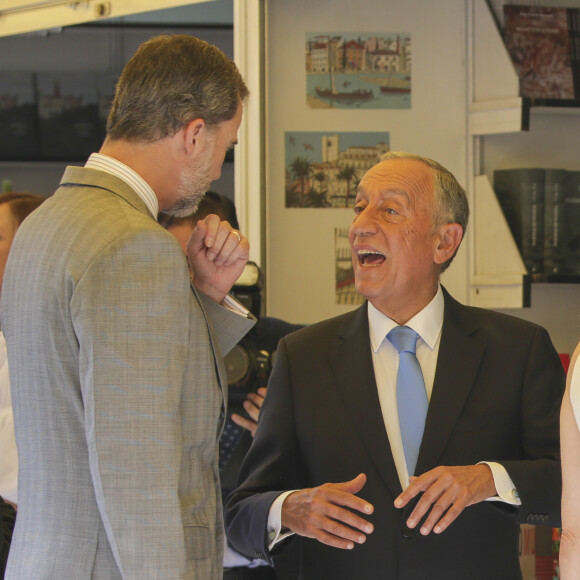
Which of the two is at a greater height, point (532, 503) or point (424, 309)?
point (424, 309)

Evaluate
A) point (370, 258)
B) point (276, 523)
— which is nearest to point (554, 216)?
point (370, 258)

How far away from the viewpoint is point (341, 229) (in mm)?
3027

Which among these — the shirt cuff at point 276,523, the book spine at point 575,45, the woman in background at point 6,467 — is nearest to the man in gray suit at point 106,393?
the shirt cuff at point 276,523

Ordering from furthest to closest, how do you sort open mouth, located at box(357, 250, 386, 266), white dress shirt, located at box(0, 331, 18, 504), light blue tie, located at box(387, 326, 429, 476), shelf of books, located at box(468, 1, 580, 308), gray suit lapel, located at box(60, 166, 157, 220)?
shelf of books, located at box(468, 1, 580, 308) < white dress shirt, located at box(0, 331, 18, 504) < open mouth, located at box(357, 250, 386, 266) < light blue tie, located at box(387, 326, 429, 476) < gray suit lapel, located at box(60, 166, 157, 220)

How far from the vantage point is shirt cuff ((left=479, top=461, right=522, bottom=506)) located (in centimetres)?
157

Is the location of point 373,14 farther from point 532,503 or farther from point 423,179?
point 532,503

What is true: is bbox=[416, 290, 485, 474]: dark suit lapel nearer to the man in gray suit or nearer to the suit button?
the suit button

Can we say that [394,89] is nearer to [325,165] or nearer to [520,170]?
[325,165]

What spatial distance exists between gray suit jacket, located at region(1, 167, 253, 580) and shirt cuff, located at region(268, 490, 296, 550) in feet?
1.03

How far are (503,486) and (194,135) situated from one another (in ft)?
2.67

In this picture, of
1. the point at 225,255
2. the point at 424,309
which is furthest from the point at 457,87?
the point at 225,255

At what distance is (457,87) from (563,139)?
42 cm

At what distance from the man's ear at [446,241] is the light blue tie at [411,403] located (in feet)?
0.82

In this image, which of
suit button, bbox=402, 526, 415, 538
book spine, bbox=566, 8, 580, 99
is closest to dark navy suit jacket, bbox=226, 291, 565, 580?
suit button, bbox=402, 526, 415, 538
